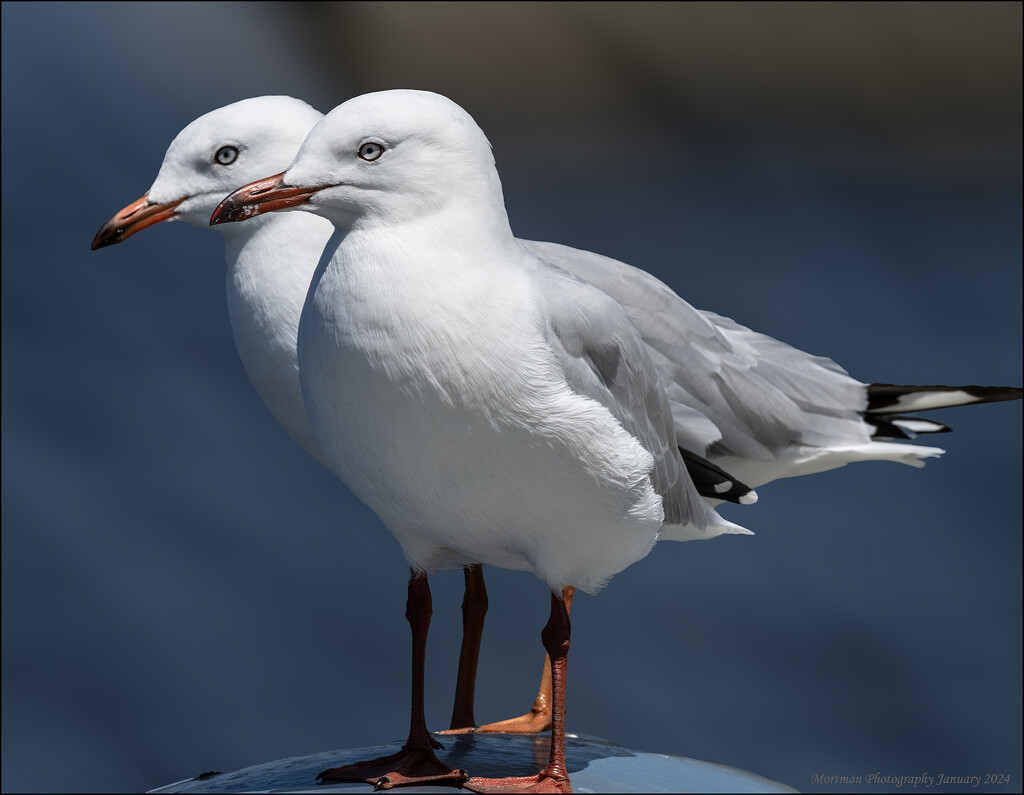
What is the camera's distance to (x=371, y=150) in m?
1.63

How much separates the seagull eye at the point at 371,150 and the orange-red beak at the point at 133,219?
0.68 meters

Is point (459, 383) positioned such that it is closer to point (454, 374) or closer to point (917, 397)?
point (454, 374)

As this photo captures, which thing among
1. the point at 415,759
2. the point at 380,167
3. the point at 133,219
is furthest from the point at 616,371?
the point at 133,219

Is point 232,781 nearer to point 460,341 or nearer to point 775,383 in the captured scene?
point 460,341

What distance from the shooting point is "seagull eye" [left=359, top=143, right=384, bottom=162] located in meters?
1.62

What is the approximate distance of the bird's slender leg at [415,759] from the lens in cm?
171

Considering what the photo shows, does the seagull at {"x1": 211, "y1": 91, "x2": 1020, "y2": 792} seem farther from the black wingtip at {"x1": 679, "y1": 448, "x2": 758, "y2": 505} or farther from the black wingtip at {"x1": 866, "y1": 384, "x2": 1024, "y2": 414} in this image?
the black wingtip at {"x1": 866, "y1": 384, "x2": 1024, "y2": 414}

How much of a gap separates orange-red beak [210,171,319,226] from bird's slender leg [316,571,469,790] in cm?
→ 56

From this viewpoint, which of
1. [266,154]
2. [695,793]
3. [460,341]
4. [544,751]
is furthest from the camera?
[266,154]

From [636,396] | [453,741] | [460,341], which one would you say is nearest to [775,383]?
[636,396]

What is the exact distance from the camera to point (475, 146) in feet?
5.47

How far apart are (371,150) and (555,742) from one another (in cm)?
79

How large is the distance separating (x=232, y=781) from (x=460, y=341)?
81 cm

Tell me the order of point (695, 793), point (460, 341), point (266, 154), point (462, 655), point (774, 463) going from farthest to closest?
point (774, 463) < point (462, 655) < point (266, 154) < point (695, 793) < point (460, 341)
